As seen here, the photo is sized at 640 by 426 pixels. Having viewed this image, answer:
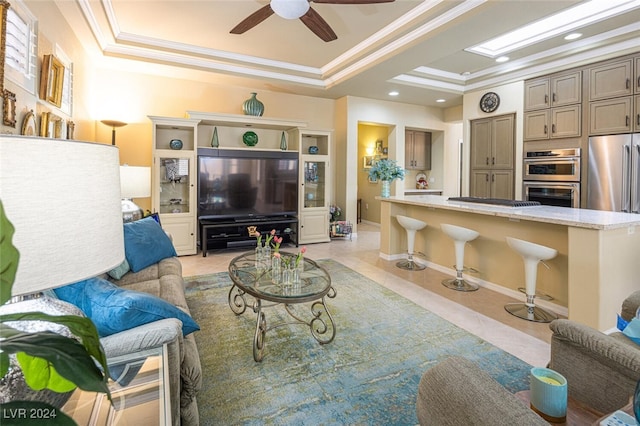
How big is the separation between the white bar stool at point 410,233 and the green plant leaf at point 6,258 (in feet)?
13.4

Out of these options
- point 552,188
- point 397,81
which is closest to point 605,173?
point 552,188

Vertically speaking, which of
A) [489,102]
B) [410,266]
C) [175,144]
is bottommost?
[410,266]

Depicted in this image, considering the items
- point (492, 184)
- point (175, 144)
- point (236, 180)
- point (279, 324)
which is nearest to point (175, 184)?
point (175, 144)

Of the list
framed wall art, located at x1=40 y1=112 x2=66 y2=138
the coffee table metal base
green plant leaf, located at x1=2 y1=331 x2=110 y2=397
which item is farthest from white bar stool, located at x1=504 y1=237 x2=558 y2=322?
framed wall art, located at x1=40 y1=112 x2=66 y2=138

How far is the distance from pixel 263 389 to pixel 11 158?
1.75 meters

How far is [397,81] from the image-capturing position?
221 inches

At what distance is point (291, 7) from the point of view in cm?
287

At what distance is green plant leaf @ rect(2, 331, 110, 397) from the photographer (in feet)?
1.38

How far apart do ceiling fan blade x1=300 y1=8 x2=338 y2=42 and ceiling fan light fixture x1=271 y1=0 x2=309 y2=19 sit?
9 cm

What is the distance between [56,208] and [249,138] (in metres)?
5.47

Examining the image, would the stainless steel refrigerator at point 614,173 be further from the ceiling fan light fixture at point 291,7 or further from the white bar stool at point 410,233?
the ceiling fan light fixture at point 291,7

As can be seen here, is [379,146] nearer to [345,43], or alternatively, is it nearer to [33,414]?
[345,43]

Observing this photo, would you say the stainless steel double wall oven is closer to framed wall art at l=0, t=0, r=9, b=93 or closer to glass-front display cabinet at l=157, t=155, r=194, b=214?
glass-front display cabinet at l=157, t=155, r=194, b=214

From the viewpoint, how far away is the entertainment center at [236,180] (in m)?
5.08
